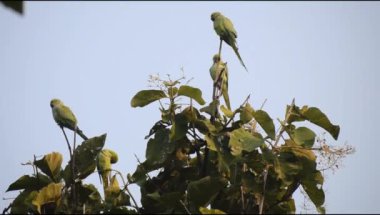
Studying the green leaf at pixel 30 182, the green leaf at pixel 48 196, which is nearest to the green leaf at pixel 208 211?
the green leaf at pixel 48 196

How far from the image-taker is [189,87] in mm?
3496

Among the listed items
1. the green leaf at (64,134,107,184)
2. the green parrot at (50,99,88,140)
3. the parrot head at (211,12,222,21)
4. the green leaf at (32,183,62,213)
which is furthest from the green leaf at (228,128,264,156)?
the green parrot at (50,99,88,140)

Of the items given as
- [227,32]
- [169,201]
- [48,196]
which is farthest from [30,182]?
[227,32]

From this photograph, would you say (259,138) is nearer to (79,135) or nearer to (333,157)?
(333,157)

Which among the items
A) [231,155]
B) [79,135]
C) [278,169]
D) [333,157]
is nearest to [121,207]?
[231,155]

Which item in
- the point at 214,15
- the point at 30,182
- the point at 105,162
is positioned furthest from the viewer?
the point at 214,15

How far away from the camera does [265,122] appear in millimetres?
3439

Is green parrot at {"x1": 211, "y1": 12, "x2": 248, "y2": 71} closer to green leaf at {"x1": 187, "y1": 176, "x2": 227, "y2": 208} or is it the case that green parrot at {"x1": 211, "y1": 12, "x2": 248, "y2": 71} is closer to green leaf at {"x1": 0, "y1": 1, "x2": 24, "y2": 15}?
green leaf at {"x1": 187, "y1": 176, "x2": 227, "y2": 208}

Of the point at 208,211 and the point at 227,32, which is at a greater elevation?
the point at 227,32

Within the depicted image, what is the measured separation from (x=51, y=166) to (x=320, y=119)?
6.26ft

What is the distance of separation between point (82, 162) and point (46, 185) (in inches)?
11.9

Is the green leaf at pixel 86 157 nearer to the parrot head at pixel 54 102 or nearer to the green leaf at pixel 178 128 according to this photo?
the green leaf at pixel 178 128

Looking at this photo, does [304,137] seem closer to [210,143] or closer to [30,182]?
[210,143]

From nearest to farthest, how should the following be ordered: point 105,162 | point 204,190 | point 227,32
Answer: point 204,190 → point 105,162 → point 227,32
